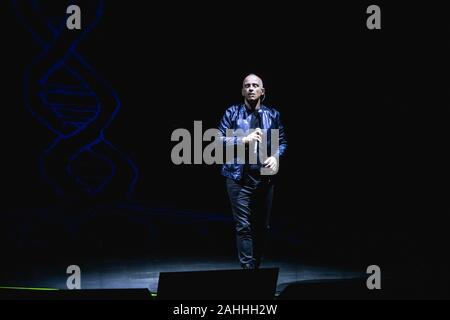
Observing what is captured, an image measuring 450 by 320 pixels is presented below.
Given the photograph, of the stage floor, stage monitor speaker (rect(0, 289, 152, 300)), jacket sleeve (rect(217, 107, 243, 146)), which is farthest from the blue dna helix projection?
stage monitor speaker (rect(0, 289, 152, 300))

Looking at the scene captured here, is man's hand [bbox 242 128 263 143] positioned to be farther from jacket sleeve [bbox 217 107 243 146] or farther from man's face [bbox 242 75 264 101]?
man's face [bbox 242 75 264 101]

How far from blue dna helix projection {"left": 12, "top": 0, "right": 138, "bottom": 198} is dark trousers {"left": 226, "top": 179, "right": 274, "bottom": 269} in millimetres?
2108

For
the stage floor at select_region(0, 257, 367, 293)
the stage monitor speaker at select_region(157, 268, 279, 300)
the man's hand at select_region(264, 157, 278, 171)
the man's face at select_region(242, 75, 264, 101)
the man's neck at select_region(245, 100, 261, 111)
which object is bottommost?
the stage floor at select_region(0, 257, 367, 293)

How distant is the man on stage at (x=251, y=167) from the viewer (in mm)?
3473

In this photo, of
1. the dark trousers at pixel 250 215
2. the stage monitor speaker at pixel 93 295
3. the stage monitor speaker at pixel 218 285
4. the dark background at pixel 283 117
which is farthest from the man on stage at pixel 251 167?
the stage monitor speaker at pixel 93 295

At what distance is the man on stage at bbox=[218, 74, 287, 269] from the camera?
3473 millimetres

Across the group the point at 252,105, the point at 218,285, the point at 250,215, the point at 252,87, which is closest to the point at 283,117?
the point at 252,105

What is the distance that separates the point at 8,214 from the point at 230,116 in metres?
2.80

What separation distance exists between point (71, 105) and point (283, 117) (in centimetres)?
207

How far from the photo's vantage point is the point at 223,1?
16.5ft

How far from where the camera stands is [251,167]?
139 inches

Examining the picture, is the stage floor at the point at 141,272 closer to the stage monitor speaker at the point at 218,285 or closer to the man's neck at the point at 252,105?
the man's neck at the point at 252,105

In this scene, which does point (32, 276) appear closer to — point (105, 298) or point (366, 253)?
point (105, 298)

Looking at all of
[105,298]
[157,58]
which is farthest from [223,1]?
[105,298]
